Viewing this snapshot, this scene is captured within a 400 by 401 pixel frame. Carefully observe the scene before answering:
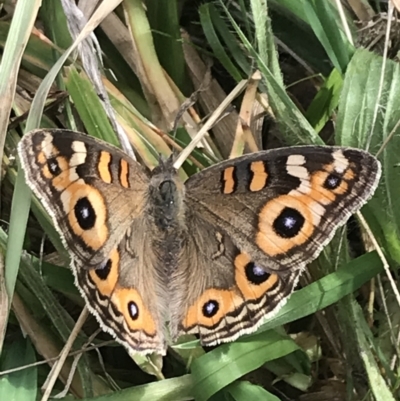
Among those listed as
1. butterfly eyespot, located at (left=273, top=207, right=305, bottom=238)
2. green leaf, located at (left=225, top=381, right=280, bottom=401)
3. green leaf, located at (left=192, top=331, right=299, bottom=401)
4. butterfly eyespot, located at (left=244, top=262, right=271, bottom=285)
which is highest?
butterfly eyespot, located at (left=273, top=207, right=305, bottom=238)

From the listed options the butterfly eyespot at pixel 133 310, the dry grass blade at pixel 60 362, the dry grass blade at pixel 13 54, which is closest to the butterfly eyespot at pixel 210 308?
the butterfly eyespot at pixel 133 310

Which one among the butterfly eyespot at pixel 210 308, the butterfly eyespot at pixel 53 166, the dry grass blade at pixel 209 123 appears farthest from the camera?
the dry grass blade at pixel 209 123

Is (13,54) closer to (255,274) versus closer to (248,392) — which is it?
(255,274)

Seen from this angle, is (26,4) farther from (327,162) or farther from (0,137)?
(327,162)

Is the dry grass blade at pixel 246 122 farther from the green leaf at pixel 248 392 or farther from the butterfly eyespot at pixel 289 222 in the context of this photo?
the green leaf at pixel 248 392

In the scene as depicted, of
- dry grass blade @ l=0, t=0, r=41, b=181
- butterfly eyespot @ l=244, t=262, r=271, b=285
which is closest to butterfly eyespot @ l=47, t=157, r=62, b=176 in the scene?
dry grass blade @ l=0, t=0, r=41, b=181

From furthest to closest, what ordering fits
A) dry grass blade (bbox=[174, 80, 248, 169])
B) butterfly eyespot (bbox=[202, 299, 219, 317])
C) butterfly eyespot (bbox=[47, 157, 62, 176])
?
dry grass blade (bbox=[174, 80, 248, 169]) → butterfly eyespot (bbox=[202, 299, 219, 317]) → butterfly eyespot (bbox=[47, 157, 62, 176])

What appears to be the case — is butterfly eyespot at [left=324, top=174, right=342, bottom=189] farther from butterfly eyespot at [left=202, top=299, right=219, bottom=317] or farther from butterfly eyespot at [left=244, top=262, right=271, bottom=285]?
butterfly eyespot at [left=202, top=299, right=219, bottom=317]
